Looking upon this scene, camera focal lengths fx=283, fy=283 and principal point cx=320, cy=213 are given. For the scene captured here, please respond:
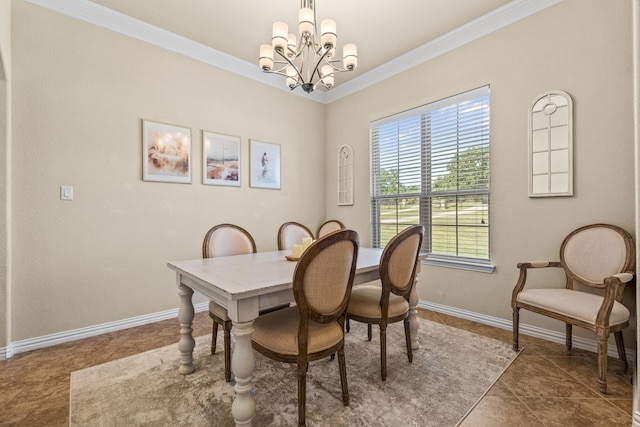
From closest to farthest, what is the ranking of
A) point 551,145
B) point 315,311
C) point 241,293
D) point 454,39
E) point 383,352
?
point 241,293 < point 315,311 < point 383,352 < point 551,145 < point 454,39

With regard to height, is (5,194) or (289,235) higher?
(5,194)

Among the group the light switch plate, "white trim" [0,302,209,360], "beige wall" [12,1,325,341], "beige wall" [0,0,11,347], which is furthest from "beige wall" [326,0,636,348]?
"beige wall" [0,0,11,347]

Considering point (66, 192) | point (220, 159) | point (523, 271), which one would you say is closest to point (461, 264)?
point (523, 271)

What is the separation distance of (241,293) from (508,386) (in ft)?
5.72

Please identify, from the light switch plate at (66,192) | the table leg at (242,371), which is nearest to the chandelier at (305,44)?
the table leg at (242,371)

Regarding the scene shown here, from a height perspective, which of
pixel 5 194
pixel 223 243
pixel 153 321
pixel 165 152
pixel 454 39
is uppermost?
pixel 454 39

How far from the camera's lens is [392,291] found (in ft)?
6.05

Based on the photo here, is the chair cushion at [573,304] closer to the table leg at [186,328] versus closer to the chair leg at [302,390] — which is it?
the chair leg at [302,390]

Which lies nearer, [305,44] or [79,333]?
[305,44]

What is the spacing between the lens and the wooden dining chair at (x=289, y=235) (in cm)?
292

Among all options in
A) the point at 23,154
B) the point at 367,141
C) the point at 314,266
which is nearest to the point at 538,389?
the point at 314,266

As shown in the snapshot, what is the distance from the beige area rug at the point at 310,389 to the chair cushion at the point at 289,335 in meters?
0.39

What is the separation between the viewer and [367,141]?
3.88 metres

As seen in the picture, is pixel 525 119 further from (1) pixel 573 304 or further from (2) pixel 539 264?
(1) pixel 573 304
